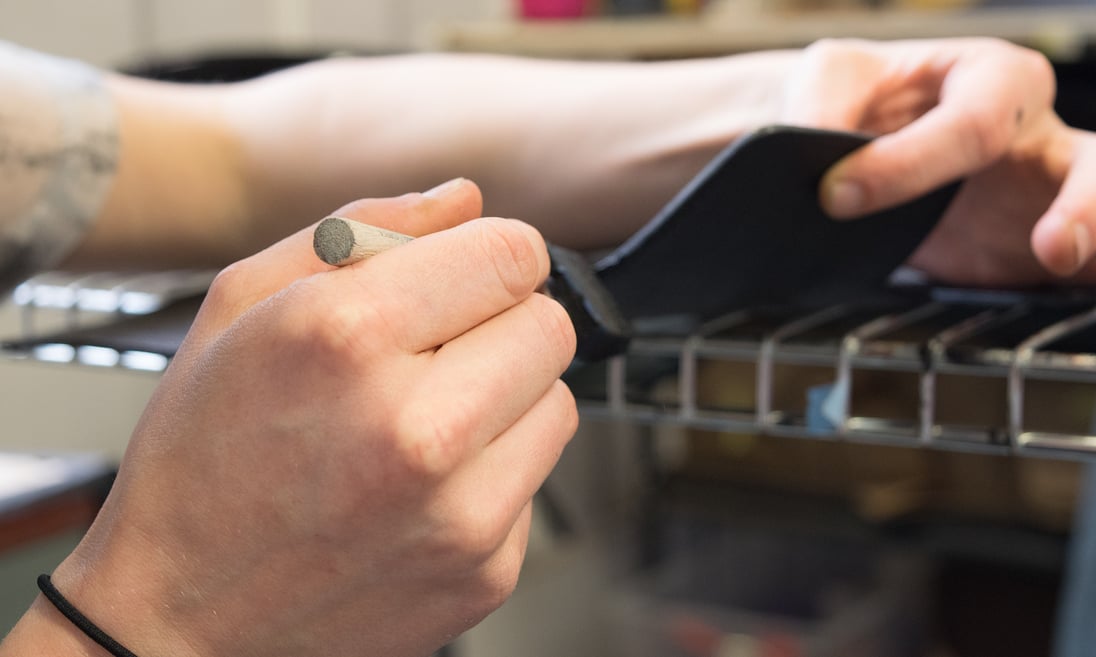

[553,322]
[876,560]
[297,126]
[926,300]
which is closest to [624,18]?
[876,560]

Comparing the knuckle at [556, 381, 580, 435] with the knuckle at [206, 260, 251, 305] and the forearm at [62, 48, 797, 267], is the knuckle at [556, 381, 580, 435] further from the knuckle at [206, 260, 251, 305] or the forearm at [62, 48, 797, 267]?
the forearm at [62, 48, 797, 267]

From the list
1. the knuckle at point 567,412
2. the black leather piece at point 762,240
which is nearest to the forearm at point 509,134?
the black leather piece at point 762,240

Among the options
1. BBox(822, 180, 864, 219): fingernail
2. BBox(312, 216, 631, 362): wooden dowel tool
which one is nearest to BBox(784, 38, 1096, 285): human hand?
BBox(822, 180, 864, 219): fingernail

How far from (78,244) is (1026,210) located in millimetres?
418

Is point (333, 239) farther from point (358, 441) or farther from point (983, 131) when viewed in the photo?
point (983, 131)

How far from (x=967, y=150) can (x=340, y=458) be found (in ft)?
0.87

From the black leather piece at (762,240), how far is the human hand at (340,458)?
7 centimetres

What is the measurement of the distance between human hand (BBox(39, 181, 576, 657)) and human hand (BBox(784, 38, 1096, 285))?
0.54 ft

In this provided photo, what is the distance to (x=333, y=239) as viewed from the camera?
228 millimetres

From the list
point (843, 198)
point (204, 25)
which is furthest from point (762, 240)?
point (204, 25)

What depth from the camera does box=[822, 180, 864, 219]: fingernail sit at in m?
0.36

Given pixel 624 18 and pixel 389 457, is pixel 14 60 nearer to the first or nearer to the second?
pixel 389 457

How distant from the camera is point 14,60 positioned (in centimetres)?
45

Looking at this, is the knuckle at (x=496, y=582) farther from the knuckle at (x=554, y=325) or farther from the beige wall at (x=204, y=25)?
the beige wall at (x=204, y=25)
